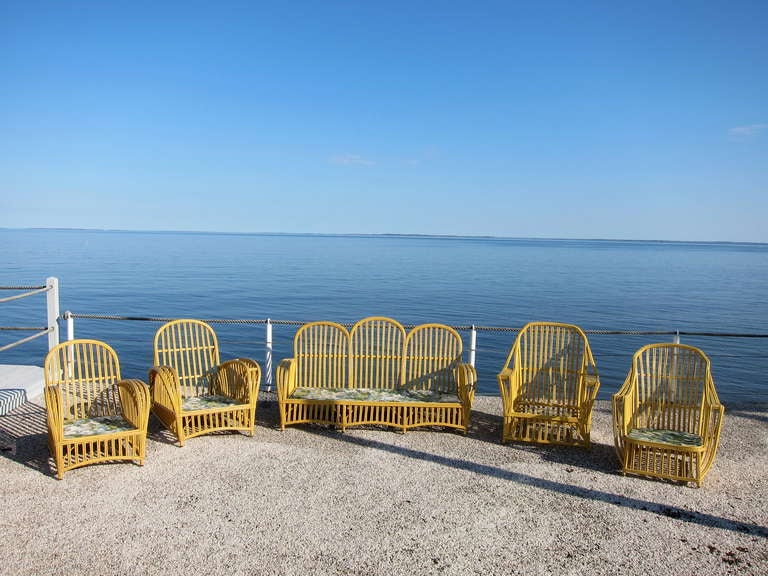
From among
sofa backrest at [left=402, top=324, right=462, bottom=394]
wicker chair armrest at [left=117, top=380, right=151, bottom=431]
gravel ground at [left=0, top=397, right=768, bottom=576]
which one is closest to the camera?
gravel ground at [left=0, top=397, right=768, bottom=576]

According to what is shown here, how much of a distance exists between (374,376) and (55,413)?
3.41 m

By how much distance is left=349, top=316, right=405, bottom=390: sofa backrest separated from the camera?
697 cm

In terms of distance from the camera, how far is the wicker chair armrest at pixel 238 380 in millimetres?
6000

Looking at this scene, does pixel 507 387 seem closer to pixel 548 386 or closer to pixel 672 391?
pixel 548 386

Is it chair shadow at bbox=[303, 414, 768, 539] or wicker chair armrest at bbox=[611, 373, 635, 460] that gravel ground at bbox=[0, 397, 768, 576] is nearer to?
chair shadow at bbox=[303, 414, 768, 539]

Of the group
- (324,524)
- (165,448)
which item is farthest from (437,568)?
(165,448)

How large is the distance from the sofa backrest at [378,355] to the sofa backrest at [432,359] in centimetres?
13

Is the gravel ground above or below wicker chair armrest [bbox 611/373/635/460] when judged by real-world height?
below

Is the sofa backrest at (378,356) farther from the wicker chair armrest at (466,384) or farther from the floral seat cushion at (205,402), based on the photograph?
the floral seat cushion at (205,402)

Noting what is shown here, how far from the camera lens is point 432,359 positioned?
689 cm

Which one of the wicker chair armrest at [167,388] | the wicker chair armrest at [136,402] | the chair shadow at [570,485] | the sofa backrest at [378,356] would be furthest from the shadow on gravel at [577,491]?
the wicker chair armrest at [136,402]

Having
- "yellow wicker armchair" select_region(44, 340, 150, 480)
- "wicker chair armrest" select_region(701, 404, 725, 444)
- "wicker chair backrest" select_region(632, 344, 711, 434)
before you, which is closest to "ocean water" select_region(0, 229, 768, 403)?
"yellow wicker armchair" select_region(44, 340, 150, 480)

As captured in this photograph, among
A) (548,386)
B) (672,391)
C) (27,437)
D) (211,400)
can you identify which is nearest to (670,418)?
(672,391)

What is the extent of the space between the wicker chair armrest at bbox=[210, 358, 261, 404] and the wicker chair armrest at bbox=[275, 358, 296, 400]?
24cm
